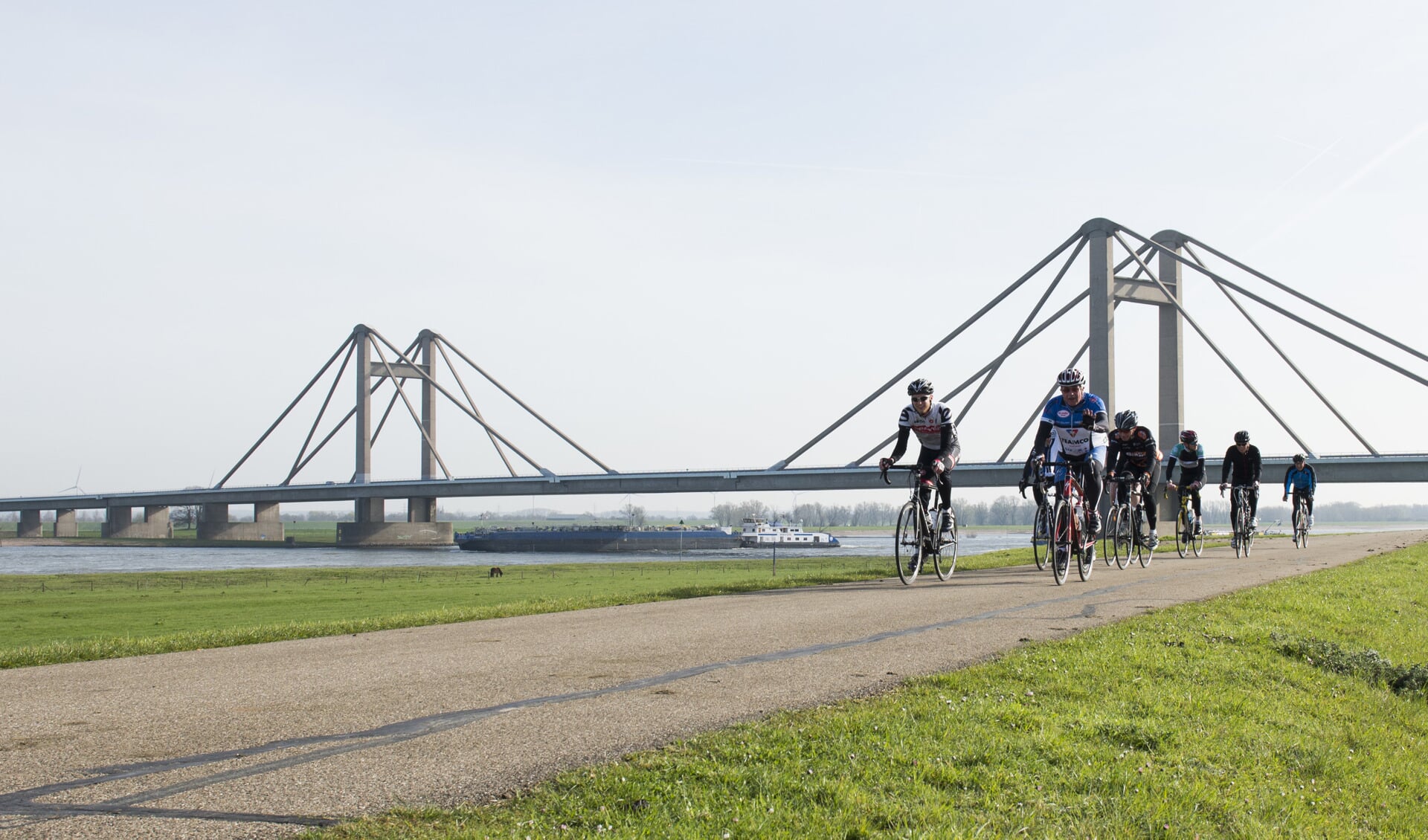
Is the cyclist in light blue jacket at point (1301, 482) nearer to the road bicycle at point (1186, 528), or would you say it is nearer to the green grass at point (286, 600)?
the road bicycle at point (1186, 528)

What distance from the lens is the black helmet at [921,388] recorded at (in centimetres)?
1229

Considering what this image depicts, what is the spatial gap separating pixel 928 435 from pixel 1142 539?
579 centimetres

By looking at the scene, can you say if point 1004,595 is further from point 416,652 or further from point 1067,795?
point 1067,795

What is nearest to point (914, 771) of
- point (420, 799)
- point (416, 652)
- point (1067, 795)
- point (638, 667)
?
point (1067, 795)

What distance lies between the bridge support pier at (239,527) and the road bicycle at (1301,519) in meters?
97.6

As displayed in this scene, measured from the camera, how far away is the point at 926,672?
6.10 meters

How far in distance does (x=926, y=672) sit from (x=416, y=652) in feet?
10.2

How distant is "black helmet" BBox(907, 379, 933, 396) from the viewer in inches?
484

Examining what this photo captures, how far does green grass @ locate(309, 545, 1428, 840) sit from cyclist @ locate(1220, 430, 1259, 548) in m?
13.9

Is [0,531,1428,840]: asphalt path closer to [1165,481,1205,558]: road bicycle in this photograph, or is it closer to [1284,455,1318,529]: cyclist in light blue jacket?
[1165,481,1205,558]: road bicycle

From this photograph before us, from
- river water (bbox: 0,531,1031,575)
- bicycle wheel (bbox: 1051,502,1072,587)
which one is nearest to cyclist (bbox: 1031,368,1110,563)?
bicycle wheel (bbox: 1051,502,1072,587)

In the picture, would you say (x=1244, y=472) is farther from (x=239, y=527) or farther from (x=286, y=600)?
(x=239, y=527)

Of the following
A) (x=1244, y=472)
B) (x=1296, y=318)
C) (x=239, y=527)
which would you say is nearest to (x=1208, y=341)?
(x=1296, y=318)

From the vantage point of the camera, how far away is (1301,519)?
2334cm
